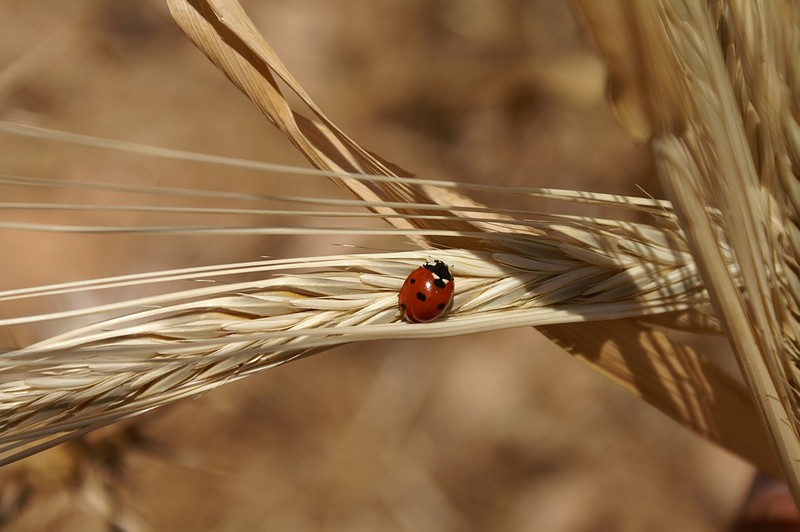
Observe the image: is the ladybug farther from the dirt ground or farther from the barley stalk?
the dirt ground

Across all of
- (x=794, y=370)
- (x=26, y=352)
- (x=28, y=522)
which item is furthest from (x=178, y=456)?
(x=794, y=370)

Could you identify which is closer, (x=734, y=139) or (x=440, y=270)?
(x=734, y=139)

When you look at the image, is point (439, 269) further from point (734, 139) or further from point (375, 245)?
point (375, 245)

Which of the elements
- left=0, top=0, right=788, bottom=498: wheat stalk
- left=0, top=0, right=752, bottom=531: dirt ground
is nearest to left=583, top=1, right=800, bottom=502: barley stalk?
left=0, top=0, right=788, bottom=498: wheat stalk

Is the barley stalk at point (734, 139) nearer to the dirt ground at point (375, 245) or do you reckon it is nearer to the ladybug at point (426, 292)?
the ladybug at point (426, 292)

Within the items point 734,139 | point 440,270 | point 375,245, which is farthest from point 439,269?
point 375,245

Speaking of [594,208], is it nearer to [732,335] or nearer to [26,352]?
[732,335]
